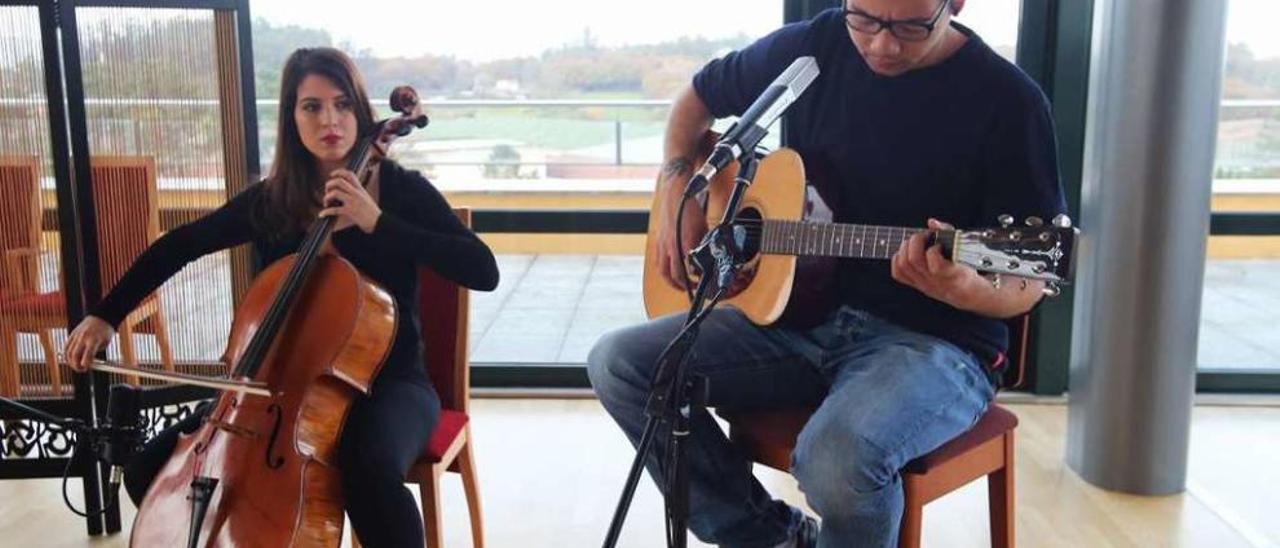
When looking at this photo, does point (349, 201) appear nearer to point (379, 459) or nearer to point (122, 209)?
point (379, 459)

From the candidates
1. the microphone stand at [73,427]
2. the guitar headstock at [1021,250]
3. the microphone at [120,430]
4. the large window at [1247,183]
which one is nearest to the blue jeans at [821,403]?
the guitar headstock at [1021,250]

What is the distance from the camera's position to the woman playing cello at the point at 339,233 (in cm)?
191

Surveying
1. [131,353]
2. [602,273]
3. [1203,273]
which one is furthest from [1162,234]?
[131,353]

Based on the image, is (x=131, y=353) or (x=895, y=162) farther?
(x=131, y=353)

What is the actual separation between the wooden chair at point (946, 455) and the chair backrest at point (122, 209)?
1.40 meters

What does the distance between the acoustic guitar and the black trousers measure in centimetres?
54

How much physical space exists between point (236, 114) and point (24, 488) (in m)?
1.12

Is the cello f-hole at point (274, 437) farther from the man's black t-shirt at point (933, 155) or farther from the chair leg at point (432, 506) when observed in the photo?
the man's black t-shirt at point (933, 155)

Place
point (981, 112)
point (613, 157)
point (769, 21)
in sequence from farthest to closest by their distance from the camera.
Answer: point (613, 157) < point (769, 21) < point (981, 112)

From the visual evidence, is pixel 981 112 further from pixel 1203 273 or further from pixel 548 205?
pixel 548 205

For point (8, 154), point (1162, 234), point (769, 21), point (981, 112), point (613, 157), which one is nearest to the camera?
point (981, 112)

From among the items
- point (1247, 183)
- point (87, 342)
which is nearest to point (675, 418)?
point (87, 342)

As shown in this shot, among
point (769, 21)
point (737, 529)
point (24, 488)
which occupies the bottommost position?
point (24, 488)

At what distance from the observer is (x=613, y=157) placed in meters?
3.57
